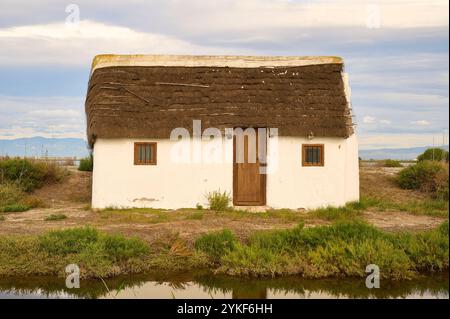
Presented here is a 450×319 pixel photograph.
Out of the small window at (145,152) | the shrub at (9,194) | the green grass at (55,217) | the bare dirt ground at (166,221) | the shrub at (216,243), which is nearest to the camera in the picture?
the shrub at (216,243)

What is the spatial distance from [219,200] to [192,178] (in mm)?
961

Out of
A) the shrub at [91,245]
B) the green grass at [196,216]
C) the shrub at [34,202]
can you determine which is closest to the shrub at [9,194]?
the shrub at [34,202]

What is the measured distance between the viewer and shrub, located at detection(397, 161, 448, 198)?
19384 millimetres

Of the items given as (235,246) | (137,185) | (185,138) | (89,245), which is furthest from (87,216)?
(235,246)

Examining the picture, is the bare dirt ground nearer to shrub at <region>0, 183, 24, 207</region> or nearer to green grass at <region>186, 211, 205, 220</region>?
green grass at <region>186, 211, 205, 220</region>

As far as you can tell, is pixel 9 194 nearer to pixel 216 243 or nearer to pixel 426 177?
pixel 216 243

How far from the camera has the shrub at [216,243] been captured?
11.0 metres

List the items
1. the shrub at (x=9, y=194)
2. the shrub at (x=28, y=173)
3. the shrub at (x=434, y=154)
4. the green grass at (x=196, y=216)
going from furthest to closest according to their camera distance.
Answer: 1. the shrub at (x=434, y=154)
2. the shrub at (x=28, y=173)
3. the shrub at (x=9, y=194)
4. the green grass at (x=196, y=216)

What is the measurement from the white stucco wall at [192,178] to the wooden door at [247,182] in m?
0.20

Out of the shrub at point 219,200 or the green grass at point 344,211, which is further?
the shrub at point 219,200

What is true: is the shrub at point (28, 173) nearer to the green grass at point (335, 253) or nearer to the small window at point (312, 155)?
the small window at point (312, 155)

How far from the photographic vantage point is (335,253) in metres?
10.6

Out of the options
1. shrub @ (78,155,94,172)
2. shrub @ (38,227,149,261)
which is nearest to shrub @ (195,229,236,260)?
shrub @ (38,227,149,261)

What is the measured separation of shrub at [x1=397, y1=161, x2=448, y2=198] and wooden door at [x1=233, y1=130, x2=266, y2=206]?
627cm
